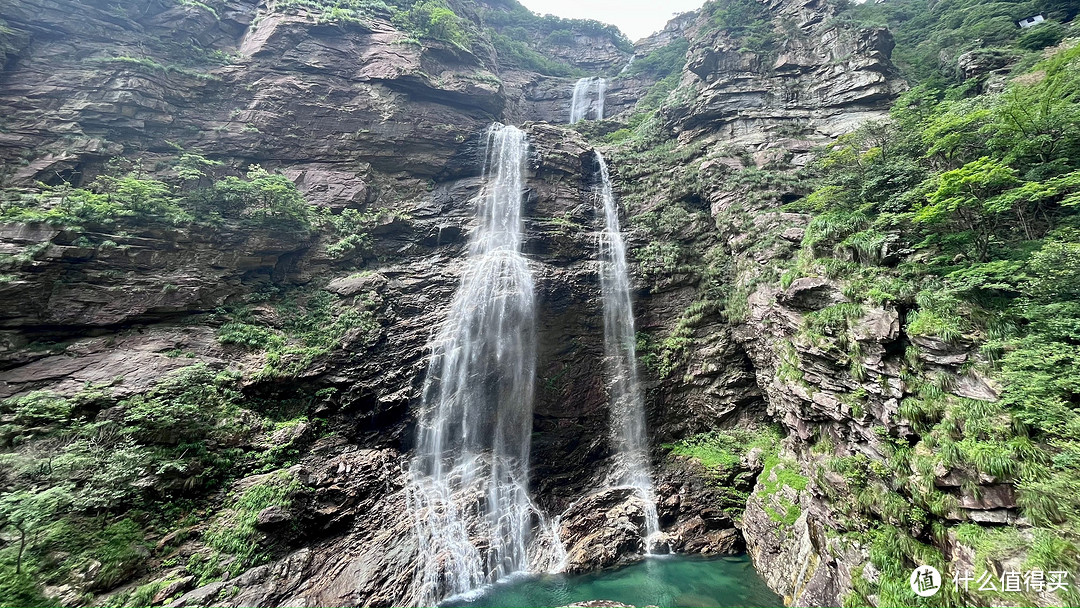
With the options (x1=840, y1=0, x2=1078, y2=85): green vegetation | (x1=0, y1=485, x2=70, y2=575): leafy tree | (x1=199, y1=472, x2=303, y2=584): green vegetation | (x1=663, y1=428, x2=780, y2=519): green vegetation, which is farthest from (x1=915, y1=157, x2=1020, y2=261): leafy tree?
(x1=0, y1=485, x2=70, y2=575): leafy tree

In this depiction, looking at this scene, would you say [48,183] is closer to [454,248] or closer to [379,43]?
[454,248]

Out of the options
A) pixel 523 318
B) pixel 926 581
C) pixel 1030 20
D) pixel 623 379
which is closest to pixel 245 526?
pixel 523 318

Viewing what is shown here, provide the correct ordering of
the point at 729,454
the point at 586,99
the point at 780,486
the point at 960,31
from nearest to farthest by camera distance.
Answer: the point at 780,486 → the point at 729,454 → the point at 960,31 → the point at 586,99

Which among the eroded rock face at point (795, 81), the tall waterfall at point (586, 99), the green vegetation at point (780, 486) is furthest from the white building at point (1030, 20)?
the tall waterfall at point (586, 99)

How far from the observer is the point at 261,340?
12.4m

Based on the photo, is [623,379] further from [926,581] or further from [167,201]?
[167,201]

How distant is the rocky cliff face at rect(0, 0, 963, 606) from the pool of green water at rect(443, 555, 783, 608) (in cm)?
52

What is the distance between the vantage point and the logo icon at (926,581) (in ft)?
18.4

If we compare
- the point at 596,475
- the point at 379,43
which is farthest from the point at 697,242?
the point at 379,43

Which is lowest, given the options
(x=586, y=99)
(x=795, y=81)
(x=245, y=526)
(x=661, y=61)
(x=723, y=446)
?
(x=723, y=446)

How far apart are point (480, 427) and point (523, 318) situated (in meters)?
4.36

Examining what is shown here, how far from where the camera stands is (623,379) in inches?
573

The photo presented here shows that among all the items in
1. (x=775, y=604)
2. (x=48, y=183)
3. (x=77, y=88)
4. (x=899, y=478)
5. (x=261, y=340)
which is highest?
(x=77, y=88)

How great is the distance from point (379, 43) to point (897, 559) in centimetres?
2959
